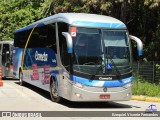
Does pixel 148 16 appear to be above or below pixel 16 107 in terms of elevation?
above

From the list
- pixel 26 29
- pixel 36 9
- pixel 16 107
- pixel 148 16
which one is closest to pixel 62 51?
pixel 16 107

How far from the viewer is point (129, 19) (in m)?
28.6

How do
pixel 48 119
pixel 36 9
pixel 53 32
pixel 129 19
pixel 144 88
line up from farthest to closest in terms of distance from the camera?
pixel 36 9 < pixel 129 19 < pixel 144 88 < pixel 53 32 < pixel 48 119

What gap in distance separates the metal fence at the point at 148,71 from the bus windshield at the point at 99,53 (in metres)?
A: 7.63

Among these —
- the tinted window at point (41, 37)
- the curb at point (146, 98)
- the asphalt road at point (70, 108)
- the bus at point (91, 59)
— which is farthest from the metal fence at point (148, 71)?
the bus at point (91, 59)

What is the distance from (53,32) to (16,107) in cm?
384

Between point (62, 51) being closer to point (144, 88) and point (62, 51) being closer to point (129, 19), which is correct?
point (144, 88)

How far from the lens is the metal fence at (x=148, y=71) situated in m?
21.7

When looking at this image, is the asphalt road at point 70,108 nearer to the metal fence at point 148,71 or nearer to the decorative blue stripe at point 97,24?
the decorative blue stripe at point 97,24

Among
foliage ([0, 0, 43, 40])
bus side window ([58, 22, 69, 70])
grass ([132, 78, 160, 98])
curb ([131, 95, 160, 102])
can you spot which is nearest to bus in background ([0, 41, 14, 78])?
foliage ([0, 0, 43, 40])

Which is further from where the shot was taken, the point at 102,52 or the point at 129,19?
the point at 129,19

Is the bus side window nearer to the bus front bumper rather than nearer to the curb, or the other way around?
the bus front bumper

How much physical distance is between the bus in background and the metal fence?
1015 centimetres

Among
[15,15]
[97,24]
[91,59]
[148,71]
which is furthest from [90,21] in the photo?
[15,15]
